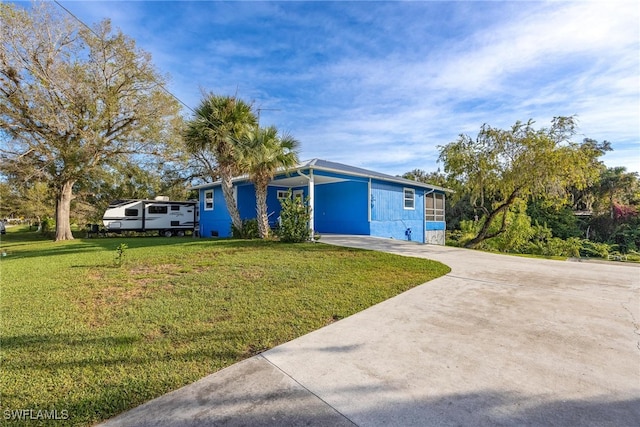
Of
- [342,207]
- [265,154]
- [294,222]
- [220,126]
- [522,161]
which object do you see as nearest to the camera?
[294,222]

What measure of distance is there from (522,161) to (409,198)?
5477 mm

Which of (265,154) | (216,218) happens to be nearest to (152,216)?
(216,218)

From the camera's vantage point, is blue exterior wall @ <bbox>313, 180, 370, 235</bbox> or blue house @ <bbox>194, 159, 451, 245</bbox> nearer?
blue house @ <bbox>194, 159, 451, 245</bbox>

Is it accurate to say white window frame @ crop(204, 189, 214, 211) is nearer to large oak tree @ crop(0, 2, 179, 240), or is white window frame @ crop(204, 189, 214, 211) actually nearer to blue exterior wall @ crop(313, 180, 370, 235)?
large oak tree @ crop(0, 2, 179, 240)

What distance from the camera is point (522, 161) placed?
12141mm

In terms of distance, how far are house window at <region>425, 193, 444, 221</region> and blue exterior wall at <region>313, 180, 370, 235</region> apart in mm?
6041

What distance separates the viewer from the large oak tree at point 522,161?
1159 centimetres

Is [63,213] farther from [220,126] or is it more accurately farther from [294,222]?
[294,222]

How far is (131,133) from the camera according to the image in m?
17.3

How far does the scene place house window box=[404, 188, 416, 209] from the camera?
52.7 feet

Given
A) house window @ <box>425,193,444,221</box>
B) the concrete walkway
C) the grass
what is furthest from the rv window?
the concrete walkway

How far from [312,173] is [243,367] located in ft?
30.8

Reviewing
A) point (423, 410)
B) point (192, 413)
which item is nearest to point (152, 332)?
point (192, 413)

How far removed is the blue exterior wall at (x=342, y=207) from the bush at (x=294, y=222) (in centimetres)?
402
